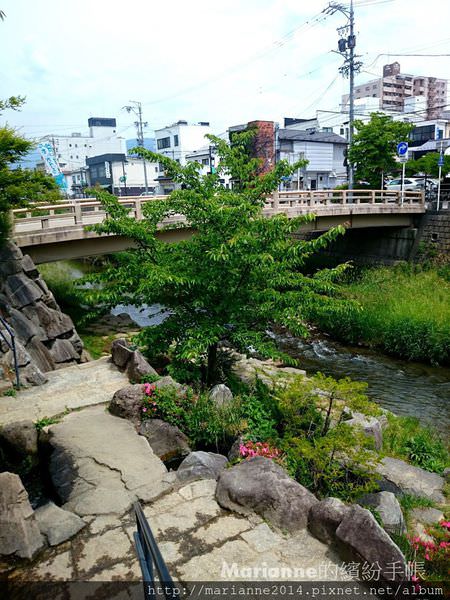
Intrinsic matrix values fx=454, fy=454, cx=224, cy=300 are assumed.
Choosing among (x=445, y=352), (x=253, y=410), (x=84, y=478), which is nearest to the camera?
(x=84, y=478)

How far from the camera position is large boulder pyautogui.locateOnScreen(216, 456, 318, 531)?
521 cm

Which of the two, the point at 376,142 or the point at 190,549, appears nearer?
the point at 190,549

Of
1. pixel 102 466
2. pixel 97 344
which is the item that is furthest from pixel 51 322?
pixel 102 466

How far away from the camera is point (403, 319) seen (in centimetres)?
1823

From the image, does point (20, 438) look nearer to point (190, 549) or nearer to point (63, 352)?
point (190, 549)

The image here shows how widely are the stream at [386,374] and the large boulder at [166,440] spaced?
12.6 ft

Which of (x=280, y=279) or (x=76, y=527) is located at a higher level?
(x=280, y=279)

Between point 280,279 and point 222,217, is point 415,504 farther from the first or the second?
point 222,217

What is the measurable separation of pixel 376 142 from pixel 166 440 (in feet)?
89.2

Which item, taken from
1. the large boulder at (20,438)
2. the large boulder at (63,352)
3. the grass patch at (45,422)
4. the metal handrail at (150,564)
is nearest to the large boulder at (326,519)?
the metal handrail at (150,564)

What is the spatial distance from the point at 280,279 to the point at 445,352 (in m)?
9.98

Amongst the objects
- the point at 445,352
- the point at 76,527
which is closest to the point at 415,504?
the point at 76,527

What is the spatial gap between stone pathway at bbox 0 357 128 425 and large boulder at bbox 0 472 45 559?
3509 mm

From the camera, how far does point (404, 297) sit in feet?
68.6
